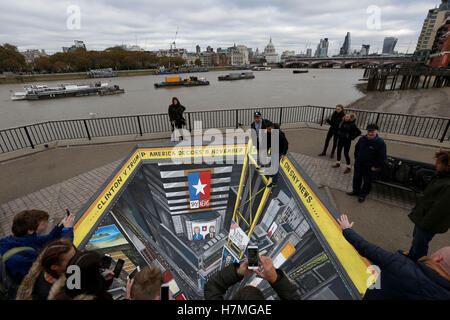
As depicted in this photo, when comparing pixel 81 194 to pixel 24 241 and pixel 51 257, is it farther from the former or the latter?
pixel 51 257

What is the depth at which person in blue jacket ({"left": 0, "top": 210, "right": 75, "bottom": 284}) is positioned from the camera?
6.68 feet

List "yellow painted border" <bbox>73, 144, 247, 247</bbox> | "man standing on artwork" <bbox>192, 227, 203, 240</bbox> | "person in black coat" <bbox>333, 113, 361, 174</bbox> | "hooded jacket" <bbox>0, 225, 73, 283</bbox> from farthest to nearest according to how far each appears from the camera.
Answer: "person in black coat" <bbox>333, 113, 361, 174</bbox>
"man standing on artwork" <bbox>192, 227, 203, 240</bbox>
"yellow painted border" <bbox>73, 144, 247, 247</bbox>
"hooded jacket" <bbox>0, 225, 73, 283</bbox>

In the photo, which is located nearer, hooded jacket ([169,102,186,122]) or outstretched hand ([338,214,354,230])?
outstretched hand ([338,214,354,230])

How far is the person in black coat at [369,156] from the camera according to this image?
4531 millimetres

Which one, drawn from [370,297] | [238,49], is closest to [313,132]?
[370,297]

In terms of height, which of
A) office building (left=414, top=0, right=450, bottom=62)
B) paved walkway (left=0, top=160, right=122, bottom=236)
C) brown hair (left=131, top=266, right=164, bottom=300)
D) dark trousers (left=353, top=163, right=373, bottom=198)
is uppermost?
office building (left=414, top=0, right=450, bottom=62)

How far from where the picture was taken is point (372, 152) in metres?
4.65

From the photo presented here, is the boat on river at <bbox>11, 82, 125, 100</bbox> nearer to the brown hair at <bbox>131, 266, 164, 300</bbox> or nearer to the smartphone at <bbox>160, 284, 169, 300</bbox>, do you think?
the brown hair at <bbox>131, 266, 164, 300</bbox>

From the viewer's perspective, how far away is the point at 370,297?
187cm

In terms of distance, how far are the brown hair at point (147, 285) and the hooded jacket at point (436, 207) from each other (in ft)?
11.6

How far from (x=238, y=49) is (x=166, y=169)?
665 feet

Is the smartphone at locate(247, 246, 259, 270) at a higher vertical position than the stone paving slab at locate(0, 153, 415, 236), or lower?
higher

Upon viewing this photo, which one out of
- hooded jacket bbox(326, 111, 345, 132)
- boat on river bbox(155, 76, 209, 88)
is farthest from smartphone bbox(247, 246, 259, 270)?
boat on river bbox(155, 76, 209, 88)
